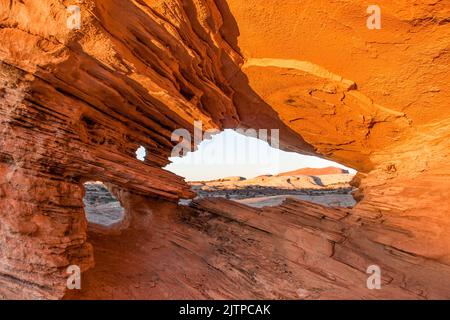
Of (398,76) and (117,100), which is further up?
(398,76)

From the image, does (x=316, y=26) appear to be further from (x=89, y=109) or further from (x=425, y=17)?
(x=89, y=109)

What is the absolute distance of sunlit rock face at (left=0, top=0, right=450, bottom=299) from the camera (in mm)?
4766

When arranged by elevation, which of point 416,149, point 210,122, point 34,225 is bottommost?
point 34,225

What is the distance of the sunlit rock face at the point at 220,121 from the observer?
4766 millimetres

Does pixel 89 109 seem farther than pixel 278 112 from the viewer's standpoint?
No

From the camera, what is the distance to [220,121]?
8695mm
